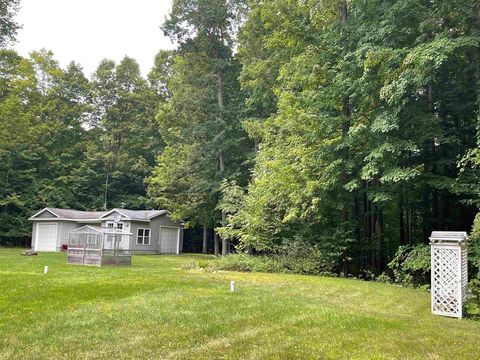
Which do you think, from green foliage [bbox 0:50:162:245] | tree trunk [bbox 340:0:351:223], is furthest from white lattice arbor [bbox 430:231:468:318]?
green foliage [bbox 0:50:162:245]

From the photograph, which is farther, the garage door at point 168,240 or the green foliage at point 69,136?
the green foliage at point 69,136

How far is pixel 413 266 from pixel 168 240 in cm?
2059

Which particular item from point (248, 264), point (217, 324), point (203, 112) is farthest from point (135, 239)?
point (217, 324)

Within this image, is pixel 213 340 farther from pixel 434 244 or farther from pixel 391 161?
pixel 391 161

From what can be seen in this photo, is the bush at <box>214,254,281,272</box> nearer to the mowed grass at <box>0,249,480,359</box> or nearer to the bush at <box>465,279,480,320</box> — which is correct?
the mowed grass at <box>0,249,480,359</box>

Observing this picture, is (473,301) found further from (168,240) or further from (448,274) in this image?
(168,240)

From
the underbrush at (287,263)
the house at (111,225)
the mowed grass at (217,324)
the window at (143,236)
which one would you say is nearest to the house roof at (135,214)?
the house at (111,225)

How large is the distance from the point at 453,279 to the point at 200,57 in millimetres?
21301

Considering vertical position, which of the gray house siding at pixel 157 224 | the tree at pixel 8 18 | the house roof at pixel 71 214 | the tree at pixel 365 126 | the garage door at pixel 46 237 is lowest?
the garage door at pixel 46 237

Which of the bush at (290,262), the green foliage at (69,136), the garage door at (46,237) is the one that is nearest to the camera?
the bush at (290,262)

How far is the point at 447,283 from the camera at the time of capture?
7641 millimetres

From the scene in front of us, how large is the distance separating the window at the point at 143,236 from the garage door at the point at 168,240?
1.19 meters

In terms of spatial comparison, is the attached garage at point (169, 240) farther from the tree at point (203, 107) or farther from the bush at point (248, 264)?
the bush at point (248, 264)

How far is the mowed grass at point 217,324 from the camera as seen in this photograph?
477cm
